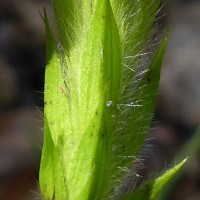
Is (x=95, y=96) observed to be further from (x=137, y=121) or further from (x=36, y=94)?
(x=36, y=94)

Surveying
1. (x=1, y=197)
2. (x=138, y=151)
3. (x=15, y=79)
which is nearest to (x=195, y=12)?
(x=15, y=79)

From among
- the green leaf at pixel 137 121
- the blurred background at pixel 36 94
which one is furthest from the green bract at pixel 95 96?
the blurred background at pixel 36 94

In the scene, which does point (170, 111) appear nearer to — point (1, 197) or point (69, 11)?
point (1, 197)

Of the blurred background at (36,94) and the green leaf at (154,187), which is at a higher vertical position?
the green leaf at (154,187)

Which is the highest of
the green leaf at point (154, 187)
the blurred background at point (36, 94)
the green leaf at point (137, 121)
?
the green leaf at point (137, 121)

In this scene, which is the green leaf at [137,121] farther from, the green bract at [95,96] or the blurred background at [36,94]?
the blurred background at [36,94]
